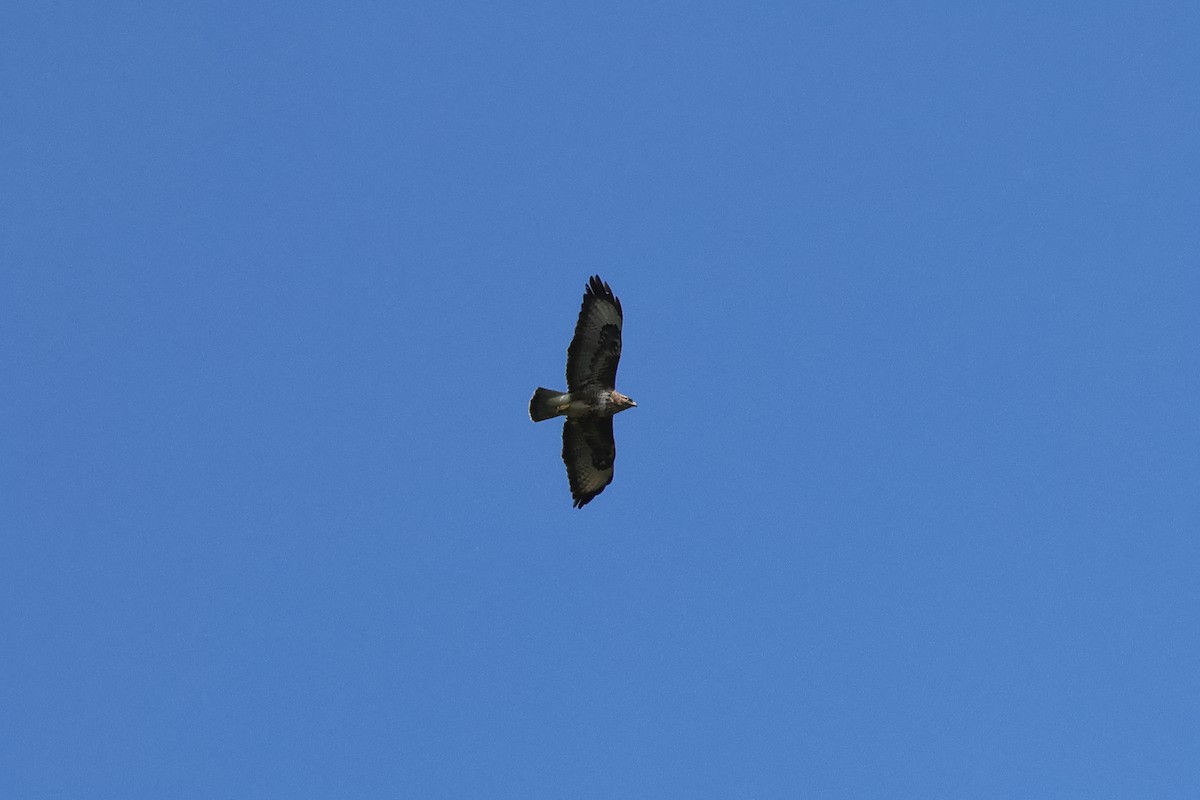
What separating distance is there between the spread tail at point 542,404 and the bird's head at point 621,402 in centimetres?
83

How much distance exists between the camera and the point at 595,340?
79.2 feet

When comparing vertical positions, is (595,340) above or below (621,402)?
above

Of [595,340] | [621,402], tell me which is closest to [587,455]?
[621,402]

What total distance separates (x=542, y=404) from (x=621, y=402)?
1218mm

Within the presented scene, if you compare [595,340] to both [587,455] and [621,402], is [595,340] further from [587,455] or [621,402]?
[587,455]

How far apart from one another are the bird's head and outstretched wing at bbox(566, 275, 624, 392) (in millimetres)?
374

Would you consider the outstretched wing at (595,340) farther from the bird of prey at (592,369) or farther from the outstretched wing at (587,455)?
the outstretched wing at (587,455)

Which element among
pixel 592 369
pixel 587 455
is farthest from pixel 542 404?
pixel 587 455

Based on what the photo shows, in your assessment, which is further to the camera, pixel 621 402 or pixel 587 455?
pixel 587 455

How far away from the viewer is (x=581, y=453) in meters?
25.6

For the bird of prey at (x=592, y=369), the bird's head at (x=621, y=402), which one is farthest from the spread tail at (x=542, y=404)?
the bird's head at (x=621, y=402)

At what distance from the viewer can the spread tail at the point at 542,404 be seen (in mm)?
24203

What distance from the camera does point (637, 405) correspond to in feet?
80.1

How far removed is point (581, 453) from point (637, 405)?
1.66m
